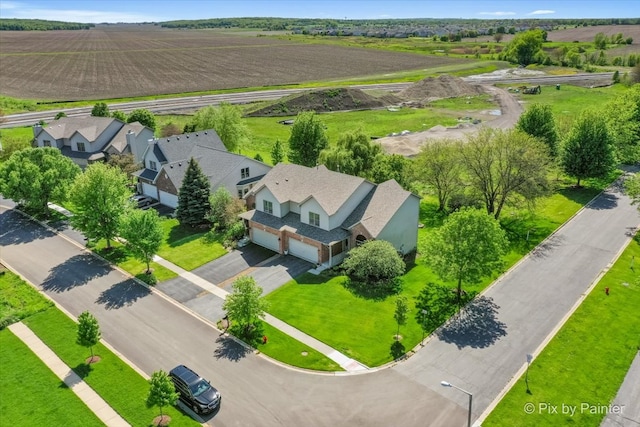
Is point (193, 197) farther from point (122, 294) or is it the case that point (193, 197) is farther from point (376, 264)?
point (376, 264)

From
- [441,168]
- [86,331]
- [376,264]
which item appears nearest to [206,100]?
[441,168]

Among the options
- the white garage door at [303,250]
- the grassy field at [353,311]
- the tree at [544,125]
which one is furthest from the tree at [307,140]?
the tree at [544,125]

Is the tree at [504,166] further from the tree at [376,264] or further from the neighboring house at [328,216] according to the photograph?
the tree at [376,264]

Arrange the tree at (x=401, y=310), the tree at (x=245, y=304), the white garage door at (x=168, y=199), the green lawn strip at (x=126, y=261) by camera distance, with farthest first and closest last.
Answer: the white garage door at (x=168, y=199) < the green lawn strip at (x=126, y=261) < the tree at (x=245, y=304) < the tree at (x=401, y=310)

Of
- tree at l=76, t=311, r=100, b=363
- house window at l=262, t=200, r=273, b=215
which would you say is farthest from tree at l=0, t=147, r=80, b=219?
tree at l=76, t=311, r=100, b=363

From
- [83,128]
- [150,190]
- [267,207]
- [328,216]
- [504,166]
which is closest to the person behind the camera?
[328,216]

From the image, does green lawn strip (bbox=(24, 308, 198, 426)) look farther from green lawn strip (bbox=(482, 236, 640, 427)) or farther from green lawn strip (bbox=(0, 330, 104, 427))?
green lawn strip (bbox=(482, 236, 640, 427))

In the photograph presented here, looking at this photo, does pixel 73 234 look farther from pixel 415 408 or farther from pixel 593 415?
pixel 593 415
